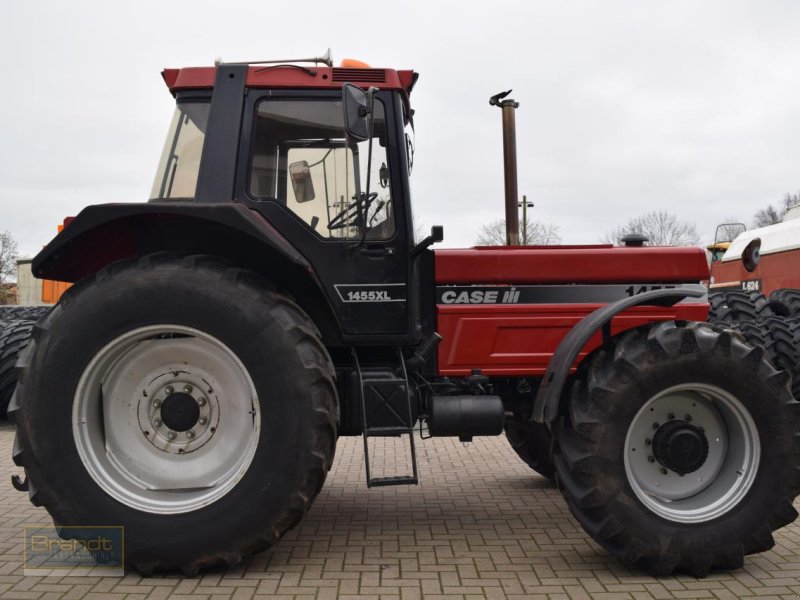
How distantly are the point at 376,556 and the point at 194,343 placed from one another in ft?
4.97

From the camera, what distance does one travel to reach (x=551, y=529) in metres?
4.39

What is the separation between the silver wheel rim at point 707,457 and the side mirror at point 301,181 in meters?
2.12

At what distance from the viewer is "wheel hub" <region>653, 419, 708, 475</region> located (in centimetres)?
379

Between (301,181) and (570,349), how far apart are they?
1739 mm

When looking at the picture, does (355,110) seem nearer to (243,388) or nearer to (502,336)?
(243,388)

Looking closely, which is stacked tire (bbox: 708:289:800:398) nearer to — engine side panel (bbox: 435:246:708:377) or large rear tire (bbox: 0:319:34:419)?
engine side panel (bbox: 435:246:708:377)

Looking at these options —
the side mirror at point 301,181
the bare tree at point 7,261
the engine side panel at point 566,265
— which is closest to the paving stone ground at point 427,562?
the engine side panel at point 566,265

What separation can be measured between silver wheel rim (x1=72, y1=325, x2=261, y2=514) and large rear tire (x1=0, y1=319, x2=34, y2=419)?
535 cm

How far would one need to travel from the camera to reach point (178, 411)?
3.75m

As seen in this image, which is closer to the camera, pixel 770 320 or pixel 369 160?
pixel 369 160

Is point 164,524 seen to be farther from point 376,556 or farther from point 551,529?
point 551,529

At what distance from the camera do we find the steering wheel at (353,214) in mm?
3992

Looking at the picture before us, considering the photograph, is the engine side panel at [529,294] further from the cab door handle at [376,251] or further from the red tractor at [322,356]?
the cab door handle at [376,251]

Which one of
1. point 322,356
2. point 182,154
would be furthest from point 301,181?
point 322,356
